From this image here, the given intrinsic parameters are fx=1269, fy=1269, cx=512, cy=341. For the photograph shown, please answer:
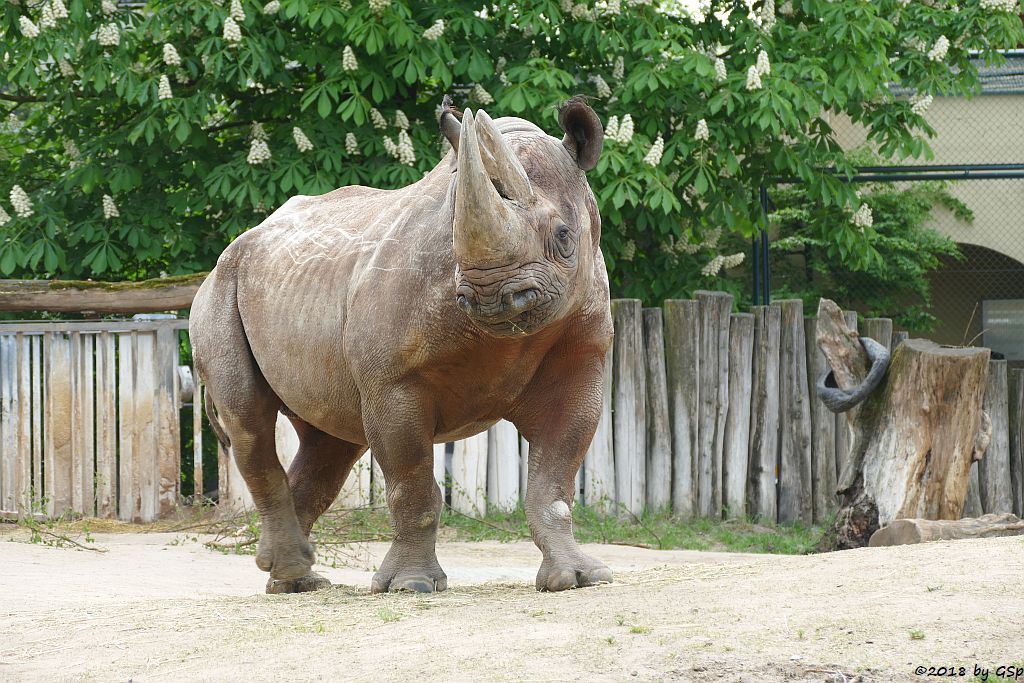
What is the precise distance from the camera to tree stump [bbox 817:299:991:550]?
23.2 ft

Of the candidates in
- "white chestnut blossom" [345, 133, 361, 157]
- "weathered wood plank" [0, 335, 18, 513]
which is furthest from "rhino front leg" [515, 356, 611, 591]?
"weathered wood plank" [0, 335, 18, 513]

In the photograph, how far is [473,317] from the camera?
4164 millimetres

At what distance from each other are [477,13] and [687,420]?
11.8ft

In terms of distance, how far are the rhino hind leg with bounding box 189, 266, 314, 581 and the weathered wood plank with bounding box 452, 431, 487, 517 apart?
367 cm

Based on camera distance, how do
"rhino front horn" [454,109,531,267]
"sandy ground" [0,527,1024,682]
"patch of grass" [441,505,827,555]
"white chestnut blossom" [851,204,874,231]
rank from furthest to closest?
"white chestnut blossom" [851,204,874,231]
"patch of grass" [441,505,827,555]
"rhino front horn" [454,109,531,267]
"sandy ground" [0,527,1024,682]

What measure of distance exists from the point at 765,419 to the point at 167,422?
179 inches

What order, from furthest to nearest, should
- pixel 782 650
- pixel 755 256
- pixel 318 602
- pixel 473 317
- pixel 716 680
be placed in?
pixel 755 256
pixel 318 602
pixel 473 317
pixel 782 650
pixel 716 680

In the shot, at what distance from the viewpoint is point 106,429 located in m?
9.61

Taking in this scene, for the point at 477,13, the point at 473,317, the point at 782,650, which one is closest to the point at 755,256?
the point at 477,13

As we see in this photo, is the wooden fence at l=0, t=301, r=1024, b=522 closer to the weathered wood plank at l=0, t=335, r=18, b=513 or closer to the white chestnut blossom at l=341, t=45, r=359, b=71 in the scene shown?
the weathered wood plank at l=0, t=335, r=18, b=513

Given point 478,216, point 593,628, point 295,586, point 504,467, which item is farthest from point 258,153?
point 593,628

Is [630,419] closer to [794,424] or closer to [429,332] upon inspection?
[794,424]

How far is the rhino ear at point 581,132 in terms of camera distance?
462cm

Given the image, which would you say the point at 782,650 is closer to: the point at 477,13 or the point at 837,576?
the point at 837,576
